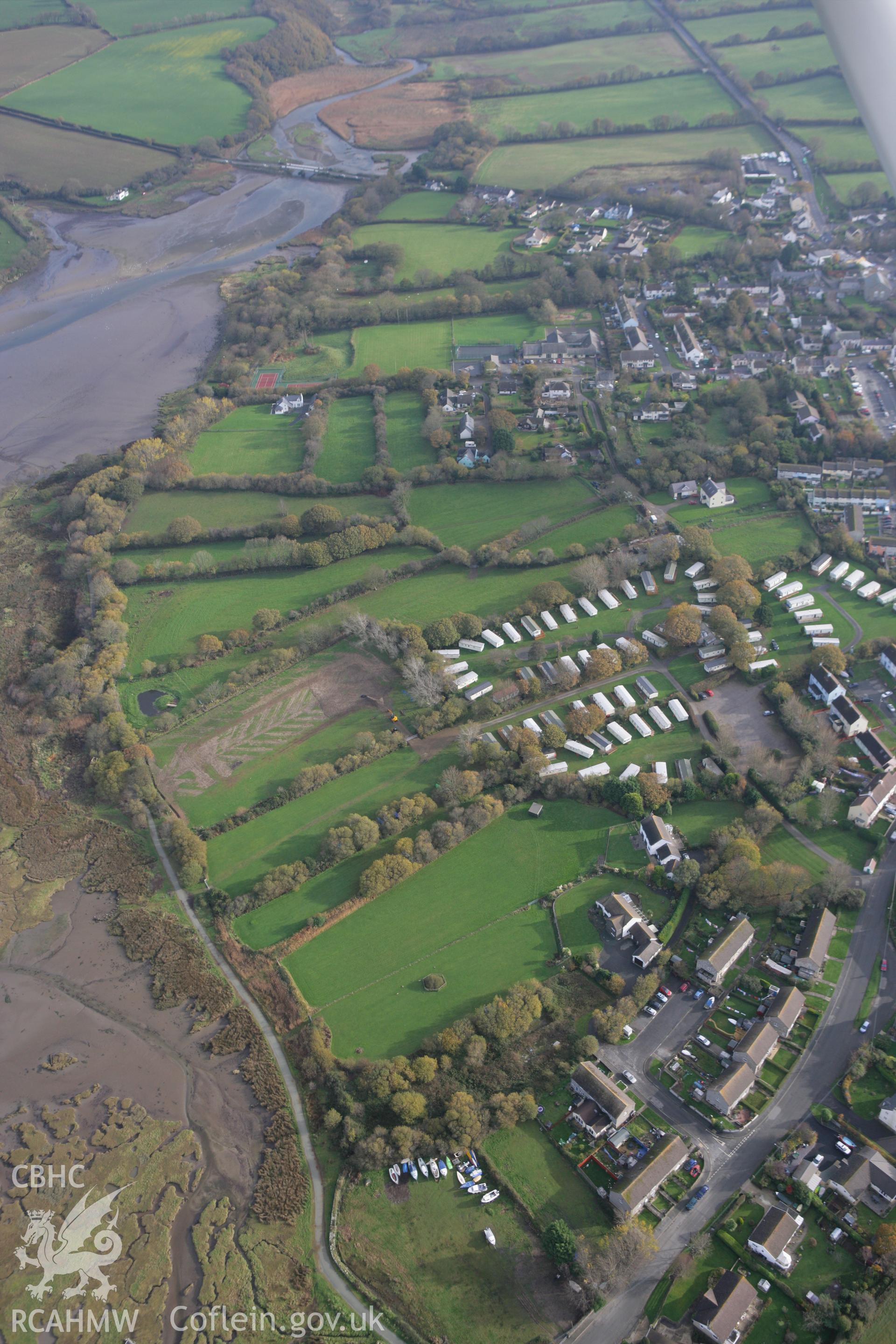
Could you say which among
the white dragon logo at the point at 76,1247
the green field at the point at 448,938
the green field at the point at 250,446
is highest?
the green field at the point at 250,446

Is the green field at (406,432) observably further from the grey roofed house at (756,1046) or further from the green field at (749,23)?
the green field at (749,23)

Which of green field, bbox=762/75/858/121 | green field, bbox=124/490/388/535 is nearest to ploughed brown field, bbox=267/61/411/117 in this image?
green field, bbox=762/75/858/121

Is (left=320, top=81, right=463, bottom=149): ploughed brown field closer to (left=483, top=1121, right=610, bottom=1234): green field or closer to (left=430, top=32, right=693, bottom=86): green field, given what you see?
(left=430, top=32, right=693, bottom=86): green field

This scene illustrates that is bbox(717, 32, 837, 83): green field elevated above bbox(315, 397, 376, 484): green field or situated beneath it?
elevated above

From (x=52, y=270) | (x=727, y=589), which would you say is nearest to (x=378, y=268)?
(x=52, y=270)

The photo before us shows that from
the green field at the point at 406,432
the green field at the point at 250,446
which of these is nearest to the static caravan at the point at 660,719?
the green field at the point at 406,432

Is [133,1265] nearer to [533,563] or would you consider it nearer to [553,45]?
[533,563]

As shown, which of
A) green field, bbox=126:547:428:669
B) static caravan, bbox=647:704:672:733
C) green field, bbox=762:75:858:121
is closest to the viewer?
static caravan, bbox=647:704:672:733
